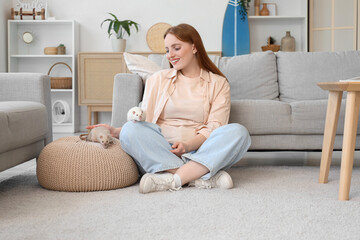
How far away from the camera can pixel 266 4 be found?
5305 millimetres

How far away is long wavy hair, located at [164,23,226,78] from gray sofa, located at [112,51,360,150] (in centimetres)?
37

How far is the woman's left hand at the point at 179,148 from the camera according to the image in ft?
6.31

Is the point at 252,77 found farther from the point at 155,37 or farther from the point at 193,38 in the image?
the point at 155,37

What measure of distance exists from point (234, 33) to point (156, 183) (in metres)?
3.68

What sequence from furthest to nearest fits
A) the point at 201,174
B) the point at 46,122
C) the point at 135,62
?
1. the point at 135,62
2. the point at 46,122
3. the point at 201,174

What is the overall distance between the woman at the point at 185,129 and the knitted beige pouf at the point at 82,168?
92mm

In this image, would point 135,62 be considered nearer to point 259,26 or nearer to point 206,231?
point 206,231

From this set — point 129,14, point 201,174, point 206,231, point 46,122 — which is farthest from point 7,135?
point 129,14

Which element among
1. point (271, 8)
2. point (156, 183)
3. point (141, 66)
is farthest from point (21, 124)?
point (271, 8)

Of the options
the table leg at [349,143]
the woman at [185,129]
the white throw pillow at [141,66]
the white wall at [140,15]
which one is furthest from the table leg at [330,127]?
the white wall at [140,15]

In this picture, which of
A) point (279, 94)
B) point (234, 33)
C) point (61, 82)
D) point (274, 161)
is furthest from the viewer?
point (234, 33)

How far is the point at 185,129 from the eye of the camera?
2.07 metres

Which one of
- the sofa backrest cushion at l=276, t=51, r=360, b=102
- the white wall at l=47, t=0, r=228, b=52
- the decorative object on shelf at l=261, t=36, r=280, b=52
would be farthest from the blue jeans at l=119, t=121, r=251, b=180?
the white wall at l=47, t=0, r=228, b=52

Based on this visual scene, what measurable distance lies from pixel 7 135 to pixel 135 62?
1.14 meters
